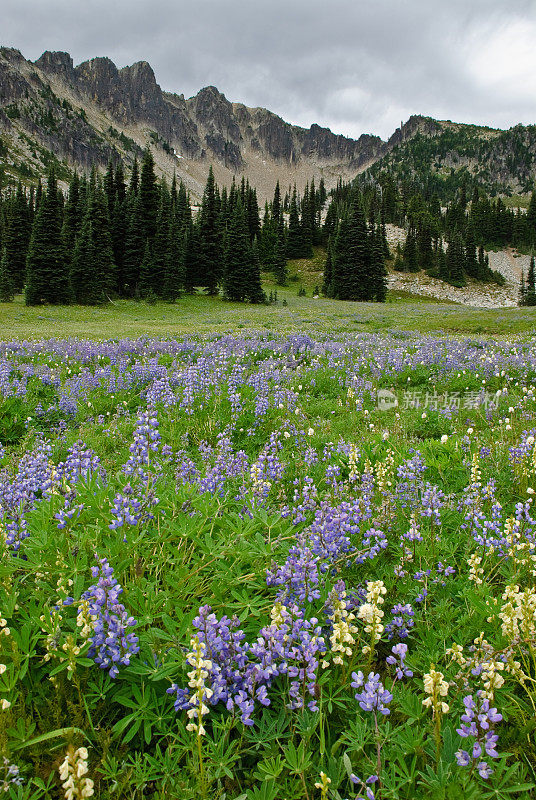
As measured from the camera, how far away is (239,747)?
202 centimetres

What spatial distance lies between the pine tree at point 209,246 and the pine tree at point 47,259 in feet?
58.7

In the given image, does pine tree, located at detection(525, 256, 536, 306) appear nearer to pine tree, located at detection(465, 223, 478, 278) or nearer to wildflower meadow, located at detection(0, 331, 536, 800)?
pine tree, located at detection(465, 223, 478, 278)

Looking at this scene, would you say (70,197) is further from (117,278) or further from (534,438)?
(534,438)

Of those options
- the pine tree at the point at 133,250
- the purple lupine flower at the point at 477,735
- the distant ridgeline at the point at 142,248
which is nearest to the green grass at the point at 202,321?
the distant ridgeline at the point at 142,248

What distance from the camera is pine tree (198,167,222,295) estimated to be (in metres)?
54.5

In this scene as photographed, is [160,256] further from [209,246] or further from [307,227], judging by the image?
[307,227]

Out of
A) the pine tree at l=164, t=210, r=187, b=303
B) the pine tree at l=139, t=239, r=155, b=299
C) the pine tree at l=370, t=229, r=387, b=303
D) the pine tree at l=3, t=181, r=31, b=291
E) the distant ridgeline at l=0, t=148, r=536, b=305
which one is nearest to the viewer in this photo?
the distant ridgeline at l=0, t=148, r=536, b=305

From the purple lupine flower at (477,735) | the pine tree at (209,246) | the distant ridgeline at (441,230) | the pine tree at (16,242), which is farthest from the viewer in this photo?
the distant ridgeline at (441,230)

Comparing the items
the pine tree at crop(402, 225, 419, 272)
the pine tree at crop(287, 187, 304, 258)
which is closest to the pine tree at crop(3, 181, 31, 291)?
the pine tree at crop(287, 187, 304, 258)

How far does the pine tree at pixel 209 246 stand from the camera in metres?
54.5

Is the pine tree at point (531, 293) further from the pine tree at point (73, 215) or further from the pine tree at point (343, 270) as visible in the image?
the pine tree at point (73, 215)

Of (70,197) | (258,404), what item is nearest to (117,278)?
(70,197)

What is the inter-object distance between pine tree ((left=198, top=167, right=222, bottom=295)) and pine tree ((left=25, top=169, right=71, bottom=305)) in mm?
17899

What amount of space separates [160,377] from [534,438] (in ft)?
23.2
